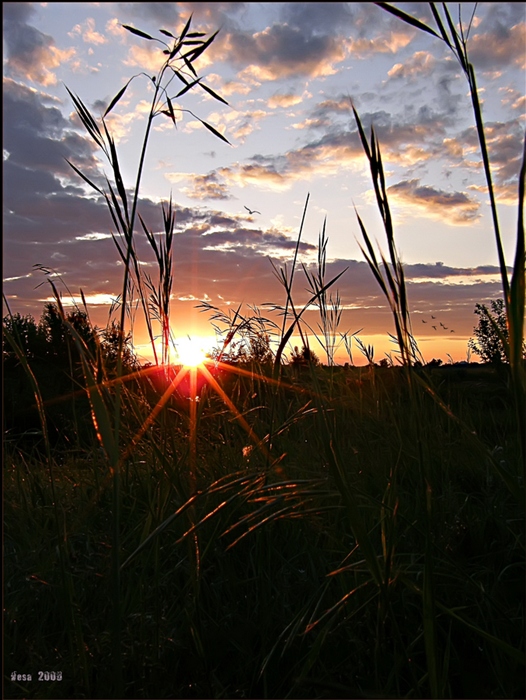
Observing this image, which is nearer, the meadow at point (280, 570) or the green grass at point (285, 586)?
the meadow at point (280, 570)

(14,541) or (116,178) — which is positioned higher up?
(116,178)

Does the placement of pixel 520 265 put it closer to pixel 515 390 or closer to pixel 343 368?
pixel 515 390

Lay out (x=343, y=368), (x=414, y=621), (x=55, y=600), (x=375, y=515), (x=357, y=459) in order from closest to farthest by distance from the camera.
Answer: (x=414, y=621) → (x=55, y=600) → (x=375, y=515) → (x=357, y=459) → (x=343, y=368)

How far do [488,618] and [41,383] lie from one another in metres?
4.70

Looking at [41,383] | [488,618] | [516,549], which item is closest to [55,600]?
[488,618]

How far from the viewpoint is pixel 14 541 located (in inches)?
75.8

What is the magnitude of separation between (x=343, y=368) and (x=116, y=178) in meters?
2.46

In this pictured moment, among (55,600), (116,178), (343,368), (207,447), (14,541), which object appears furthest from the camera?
(343,368)

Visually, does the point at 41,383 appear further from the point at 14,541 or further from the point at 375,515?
the point at 375,515

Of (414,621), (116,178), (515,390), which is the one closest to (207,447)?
(414,621)

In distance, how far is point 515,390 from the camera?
2.84 ft

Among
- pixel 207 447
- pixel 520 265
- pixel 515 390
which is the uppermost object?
pixel 520 265

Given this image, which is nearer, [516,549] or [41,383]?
[516,549]

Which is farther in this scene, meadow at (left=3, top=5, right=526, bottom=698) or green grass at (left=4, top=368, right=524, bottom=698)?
green grass at (left=4, top=368, right=524, bottom=698)
